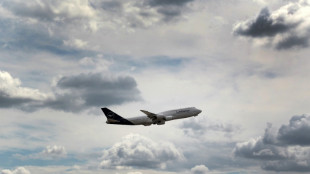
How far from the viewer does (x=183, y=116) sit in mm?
198375

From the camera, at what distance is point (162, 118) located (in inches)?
7613

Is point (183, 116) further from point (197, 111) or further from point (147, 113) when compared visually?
point (147, 113)

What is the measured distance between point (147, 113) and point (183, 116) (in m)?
20.8

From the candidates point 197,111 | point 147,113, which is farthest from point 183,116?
point 147,113

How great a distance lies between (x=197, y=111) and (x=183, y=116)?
27.6 feet

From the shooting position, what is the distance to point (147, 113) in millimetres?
191500

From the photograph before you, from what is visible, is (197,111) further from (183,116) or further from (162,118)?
(162,118)

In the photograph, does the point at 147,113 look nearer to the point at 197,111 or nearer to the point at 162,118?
the point at 162,118

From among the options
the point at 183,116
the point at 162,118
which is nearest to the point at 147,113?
the point at 162,118

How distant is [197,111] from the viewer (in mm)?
199875

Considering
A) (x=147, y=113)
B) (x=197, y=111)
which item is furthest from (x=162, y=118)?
(x=197, y=111)

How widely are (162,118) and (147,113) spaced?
864 centimetres
